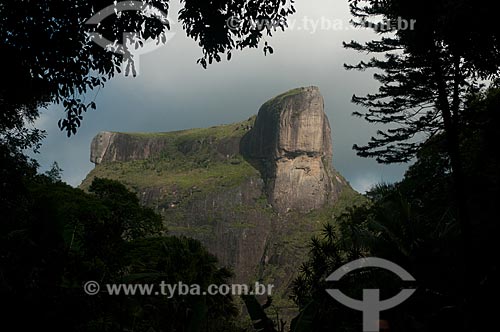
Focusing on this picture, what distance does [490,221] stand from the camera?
290cm

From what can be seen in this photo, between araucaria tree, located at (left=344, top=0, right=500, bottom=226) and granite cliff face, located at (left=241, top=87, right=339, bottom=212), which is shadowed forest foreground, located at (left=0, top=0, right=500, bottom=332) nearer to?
araucaria tree, located at (left=344, top=0, right=500, bottom=226)

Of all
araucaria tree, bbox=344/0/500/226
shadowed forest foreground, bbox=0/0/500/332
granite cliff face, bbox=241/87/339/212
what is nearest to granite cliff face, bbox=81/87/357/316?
granite cliff face, bbox=241/87/339/212

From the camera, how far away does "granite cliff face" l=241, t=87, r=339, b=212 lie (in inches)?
3964

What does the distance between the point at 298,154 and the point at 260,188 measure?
37.9 ft

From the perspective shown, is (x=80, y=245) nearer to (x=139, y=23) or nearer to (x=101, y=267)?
(x=101, y=267)

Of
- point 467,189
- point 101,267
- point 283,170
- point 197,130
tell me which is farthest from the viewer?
point 197,130

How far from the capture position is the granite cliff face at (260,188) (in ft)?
307

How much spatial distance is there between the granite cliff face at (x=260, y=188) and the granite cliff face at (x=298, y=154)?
0.21m

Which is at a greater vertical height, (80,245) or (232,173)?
(232,173)

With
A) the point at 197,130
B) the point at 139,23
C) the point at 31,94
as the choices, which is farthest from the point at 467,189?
the point at 197,130

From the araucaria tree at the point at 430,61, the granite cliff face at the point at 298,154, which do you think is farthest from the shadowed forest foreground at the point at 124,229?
the granite cliff face at the point at 298,154

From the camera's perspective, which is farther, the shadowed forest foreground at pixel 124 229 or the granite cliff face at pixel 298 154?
the granite cliff face at pixel 298 154

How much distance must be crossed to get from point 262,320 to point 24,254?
2722mm

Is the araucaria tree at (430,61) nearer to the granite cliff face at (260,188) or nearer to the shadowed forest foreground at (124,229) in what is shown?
the shadowed forest foreground at (124,229)
